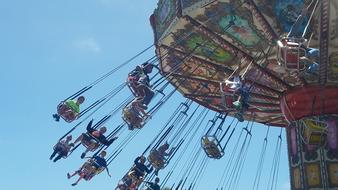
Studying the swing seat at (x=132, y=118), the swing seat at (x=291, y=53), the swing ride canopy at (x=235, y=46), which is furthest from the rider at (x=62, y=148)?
the swing seat at (x=291, y=53)

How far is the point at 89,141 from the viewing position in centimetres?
1123

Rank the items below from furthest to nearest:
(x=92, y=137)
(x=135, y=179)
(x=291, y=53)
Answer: (x=135, y=179) → (x=92, y=137) → (x=291, y=53)

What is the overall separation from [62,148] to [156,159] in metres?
2.27

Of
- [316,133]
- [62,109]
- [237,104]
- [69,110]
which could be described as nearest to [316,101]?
[316,133]

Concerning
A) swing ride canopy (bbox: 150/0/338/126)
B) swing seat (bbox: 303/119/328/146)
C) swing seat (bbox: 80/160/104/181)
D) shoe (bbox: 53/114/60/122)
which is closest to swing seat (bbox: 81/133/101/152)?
swing seat (bbox: 80/160/104/181)

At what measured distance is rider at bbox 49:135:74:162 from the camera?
1127cm

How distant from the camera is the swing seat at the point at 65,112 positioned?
11351 mm

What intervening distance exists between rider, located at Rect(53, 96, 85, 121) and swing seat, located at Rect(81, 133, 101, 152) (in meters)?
0.52

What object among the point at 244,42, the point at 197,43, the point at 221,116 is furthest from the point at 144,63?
the point at 221,116

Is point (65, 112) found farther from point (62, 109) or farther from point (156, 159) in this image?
point (156, 159)

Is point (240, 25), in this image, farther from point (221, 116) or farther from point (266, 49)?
point (221, 116)

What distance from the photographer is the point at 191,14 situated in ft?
35.2

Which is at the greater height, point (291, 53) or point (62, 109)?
point (291, 53)

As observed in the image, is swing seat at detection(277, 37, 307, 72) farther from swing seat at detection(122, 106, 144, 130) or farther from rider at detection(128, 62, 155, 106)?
swing seat at detection(122, 106, 144, 130)
